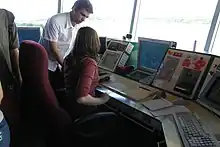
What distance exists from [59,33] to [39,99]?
1115 millimetres

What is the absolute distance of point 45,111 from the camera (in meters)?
1.41

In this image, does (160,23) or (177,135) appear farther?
(160,23)

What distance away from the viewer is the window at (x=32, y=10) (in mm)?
3576

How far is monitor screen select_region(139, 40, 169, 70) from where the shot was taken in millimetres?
2132

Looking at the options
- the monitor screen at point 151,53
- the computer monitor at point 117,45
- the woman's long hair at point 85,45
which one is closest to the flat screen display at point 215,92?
the monitor screen at point 151,53

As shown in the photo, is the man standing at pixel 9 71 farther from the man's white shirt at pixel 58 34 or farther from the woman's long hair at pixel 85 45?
the man's white shirt at pixel 58 34

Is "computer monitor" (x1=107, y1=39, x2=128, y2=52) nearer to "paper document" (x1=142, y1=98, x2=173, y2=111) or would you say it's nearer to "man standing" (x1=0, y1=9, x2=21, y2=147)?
"paper document" (x1=142, y1=98, x2=173, y2=111)

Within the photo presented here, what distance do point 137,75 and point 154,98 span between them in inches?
22.0

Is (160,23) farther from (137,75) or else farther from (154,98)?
(154,98)

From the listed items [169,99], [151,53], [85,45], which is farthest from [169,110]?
[151,53]

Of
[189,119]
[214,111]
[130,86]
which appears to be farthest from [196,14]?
[189,119]

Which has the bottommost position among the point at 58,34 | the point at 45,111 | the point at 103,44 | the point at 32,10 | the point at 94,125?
the point at 94,125

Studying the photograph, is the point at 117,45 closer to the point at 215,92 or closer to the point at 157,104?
the point at 157,104

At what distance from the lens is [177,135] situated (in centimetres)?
118
